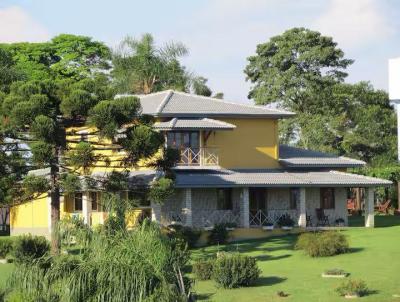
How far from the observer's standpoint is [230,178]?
3909 centimetres

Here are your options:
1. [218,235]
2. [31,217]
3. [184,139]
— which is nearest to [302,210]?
[218,235]

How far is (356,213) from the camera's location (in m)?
51.5

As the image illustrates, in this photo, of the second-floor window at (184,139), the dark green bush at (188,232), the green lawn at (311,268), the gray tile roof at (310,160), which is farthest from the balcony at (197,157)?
the gray tile roof at (310,160)

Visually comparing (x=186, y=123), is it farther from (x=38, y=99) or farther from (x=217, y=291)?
(x=217, y=291)

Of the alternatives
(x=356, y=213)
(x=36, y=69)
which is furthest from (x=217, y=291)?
(x=36, y=69)

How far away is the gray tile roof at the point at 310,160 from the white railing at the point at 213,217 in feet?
14.8

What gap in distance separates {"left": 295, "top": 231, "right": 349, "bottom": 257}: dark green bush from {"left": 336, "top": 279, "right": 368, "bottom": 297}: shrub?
7007 mm

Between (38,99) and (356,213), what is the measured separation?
2793 cm

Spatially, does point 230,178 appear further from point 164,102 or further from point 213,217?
point 164,102

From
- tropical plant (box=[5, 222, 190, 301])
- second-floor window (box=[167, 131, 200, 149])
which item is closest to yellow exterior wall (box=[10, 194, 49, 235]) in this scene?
second-floor window (box=[167, 131, 200, 149])

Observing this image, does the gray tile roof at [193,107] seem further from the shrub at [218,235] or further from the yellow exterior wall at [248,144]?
the shrub at [218,235]

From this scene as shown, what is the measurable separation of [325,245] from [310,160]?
13.8 metres

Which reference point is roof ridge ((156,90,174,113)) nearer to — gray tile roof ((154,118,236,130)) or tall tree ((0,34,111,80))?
gray tile roof ((154,118,236,130))

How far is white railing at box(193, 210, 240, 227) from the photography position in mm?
39344
